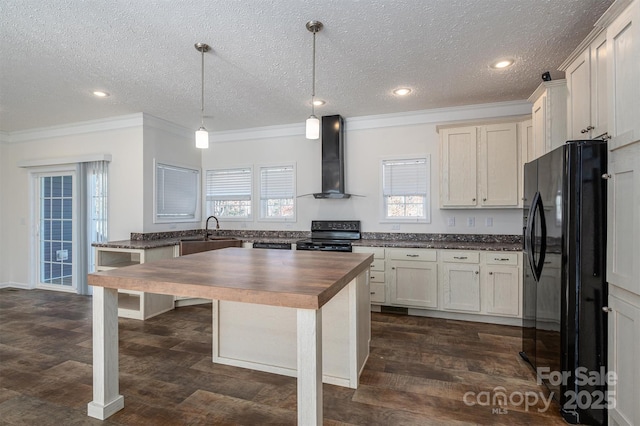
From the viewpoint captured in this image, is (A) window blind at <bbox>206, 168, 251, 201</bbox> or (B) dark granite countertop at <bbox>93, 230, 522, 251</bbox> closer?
(B) dark granite countertop at <bbox>93, 230, 522, 251</bbox>

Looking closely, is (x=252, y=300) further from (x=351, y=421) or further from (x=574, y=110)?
(x=574, y=110)

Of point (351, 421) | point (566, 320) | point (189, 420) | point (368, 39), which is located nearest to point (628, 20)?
point (368, 39)

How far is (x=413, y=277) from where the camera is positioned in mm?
3701

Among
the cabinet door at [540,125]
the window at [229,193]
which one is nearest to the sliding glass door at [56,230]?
the window at [229,193]

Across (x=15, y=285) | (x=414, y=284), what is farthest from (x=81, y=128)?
(x=414, y=284)

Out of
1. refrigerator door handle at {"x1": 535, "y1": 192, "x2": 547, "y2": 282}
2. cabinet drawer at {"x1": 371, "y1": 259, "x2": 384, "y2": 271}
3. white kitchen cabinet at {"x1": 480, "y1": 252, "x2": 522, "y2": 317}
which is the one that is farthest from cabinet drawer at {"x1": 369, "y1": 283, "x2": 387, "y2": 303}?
refrigerator door handle at {"x1": 535, "y1": 192, "x2": 547, "y2": 282}

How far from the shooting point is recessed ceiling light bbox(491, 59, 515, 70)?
2767 millimetres

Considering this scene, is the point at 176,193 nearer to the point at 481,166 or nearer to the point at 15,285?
the point at 15,285

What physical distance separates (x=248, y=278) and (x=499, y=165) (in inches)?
129

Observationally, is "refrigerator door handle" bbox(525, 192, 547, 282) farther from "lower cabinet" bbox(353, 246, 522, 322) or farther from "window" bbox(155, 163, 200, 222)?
"window" bbox(155, 163, 200, 222)

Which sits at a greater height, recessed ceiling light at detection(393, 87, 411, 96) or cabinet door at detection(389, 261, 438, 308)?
recessed ceiling light at detection(393, 87, 411, 96)

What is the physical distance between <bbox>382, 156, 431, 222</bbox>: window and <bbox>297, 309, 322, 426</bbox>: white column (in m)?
3.17

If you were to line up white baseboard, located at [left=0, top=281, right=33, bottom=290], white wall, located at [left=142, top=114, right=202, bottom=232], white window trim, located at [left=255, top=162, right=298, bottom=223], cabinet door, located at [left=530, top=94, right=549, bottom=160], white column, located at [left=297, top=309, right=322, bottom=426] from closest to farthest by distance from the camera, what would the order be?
white column, located at [left=297, top=309, right=322, bottom=426] < cabinet door, located at [left=530, top=94, right=549, bottom=160] < white wall, located at [left=142, top=114, right=202, bottom=232] < white window trim, located at [left=255, top=162, right=298, bottom=223] < white baseboard, located at [left=0, top=281, right=33, bottom=290]

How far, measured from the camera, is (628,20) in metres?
1.60
